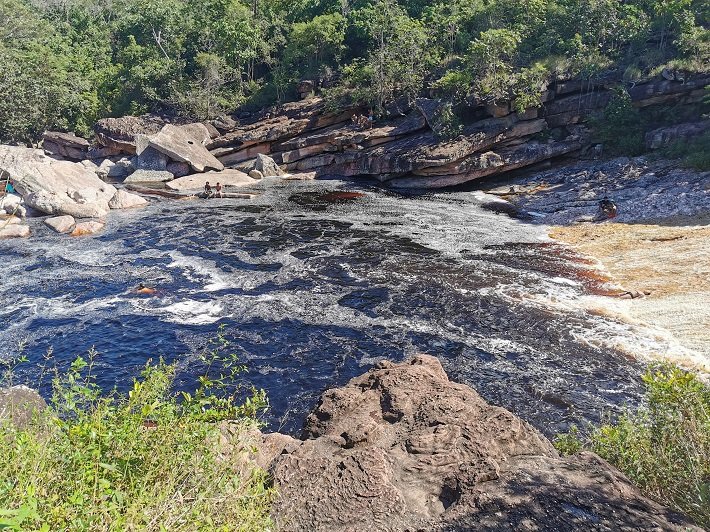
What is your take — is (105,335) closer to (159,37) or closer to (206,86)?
(206,86)

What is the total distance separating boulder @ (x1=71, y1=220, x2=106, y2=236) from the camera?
925 inches

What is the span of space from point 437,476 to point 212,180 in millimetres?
33336

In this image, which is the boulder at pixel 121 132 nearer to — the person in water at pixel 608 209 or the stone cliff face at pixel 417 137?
the stone cliff face at pixel 417 137

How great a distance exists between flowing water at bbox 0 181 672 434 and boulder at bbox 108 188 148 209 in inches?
192

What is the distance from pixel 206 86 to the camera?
4634 cm

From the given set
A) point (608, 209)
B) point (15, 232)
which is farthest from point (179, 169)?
point (608, 209)

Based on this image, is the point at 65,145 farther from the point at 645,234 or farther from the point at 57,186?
the point at 645,234

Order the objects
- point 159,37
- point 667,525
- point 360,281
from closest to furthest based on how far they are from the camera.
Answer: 1. point 667,525
2. point 360,281
3. point 159,37

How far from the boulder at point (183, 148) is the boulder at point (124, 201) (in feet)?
24.7

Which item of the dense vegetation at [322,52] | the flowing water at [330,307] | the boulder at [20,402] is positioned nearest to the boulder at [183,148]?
the dense vegetation at [322,52]

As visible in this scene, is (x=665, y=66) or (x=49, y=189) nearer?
(x=49, y=189)

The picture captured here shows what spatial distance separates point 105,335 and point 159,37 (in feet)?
161

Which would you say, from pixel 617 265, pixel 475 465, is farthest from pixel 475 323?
pixel 475 465

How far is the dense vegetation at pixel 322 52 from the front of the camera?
3228cm
